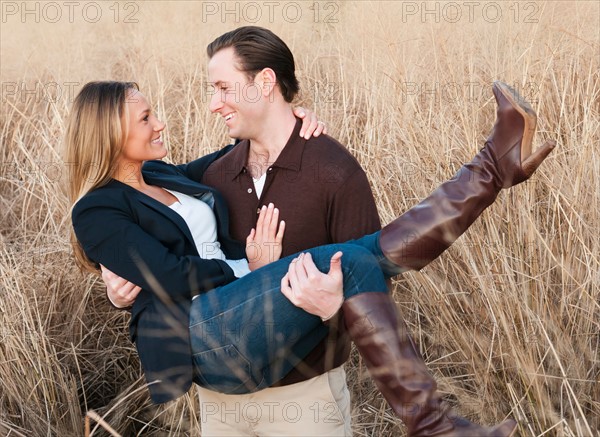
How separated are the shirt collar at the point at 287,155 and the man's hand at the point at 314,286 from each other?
0.52 m

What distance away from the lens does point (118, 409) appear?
3.10 meters

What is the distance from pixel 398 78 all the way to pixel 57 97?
6.58ft

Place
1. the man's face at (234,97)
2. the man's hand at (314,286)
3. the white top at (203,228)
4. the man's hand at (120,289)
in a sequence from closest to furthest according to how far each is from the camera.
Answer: the man's hand at (314,286)
the man's hand at (120,289)
the white top at (203,228)
the man's face at (234,97)

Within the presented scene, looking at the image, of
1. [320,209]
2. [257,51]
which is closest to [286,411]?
[320,209]

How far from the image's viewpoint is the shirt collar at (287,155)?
2506mm

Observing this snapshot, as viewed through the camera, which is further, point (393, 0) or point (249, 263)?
point (393, 0)

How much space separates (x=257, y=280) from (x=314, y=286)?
8.3 inches

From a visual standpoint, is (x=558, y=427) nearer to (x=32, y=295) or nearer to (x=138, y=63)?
(x=32, y=295)

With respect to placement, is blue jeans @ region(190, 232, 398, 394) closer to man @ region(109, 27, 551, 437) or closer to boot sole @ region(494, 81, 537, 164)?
man @ region(109, 27, 551, 437)

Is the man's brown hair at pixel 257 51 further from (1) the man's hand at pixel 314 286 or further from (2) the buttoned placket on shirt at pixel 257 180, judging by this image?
(1) the man's hand at pixel 314 286

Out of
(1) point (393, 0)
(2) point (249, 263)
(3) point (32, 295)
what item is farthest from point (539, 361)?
(1) point (393, 0)

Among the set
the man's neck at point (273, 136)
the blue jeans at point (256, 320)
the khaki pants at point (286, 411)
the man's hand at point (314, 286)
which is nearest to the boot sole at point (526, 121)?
the blue jeans at point (256, 320)

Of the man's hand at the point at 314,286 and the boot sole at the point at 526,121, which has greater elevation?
the boot sole at the point at 526,121

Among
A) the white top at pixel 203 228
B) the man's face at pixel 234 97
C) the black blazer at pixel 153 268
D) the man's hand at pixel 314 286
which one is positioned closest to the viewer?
the man's hand at pixel 314 286
